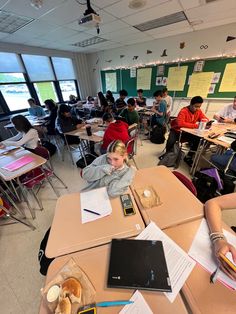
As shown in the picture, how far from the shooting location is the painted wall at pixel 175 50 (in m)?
4.01

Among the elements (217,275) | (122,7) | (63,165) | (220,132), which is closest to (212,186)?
(220,132)

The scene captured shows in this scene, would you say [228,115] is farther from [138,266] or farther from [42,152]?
[42,152]

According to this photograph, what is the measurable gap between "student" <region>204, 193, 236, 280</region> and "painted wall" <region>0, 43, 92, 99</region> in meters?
6.55

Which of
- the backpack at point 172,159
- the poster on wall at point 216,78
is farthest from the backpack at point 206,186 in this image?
the poster on wall at point 216,78

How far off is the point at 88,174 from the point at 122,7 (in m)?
3.17

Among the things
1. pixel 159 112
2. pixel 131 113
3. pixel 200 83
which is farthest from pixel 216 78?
pixel 131 113

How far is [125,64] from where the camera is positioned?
20.0ft

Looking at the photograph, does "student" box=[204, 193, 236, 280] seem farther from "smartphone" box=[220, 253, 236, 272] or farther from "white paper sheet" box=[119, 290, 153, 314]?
"white paper sheet" box=[119, 290, 153, 314]

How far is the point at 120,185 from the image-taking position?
120 centimetres

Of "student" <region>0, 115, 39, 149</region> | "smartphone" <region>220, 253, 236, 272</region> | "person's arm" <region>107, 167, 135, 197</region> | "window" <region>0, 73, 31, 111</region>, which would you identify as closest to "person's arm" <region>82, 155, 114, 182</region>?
"person's arm" <region>107, 167, 135, 197</region>

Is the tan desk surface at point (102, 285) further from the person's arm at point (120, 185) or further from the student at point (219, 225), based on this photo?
the person's arm at point (120, 185)

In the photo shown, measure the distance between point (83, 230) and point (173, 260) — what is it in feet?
1.79

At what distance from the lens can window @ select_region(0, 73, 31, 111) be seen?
479 cm

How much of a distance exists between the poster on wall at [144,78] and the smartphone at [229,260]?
6077mm
